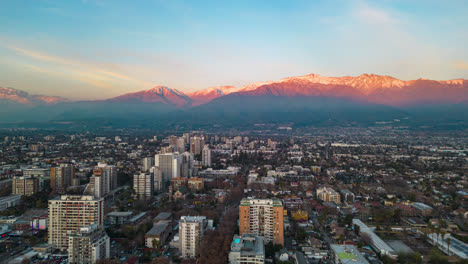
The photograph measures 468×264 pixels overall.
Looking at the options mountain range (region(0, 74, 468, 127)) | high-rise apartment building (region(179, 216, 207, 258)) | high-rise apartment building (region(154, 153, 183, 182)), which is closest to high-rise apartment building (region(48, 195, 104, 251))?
high-rise apartment building (region(179, 216, 207, 258))

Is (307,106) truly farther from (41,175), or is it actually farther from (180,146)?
(41,175)

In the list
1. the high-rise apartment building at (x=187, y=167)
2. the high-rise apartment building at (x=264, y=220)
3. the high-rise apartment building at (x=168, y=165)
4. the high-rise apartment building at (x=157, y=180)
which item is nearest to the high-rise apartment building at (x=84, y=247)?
the high-rise apartment building at (x=264, y=220)

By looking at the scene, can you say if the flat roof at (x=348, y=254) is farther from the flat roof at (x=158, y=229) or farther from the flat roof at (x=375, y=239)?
the flat roof at (x=158, y=229)

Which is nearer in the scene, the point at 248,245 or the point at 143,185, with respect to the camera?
the point at 248,245

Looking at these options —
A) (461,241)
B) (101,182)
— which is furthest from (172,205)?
(461,241)

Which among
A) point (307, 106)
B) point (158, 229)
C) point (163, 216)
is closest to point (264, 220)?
point (158, 229)

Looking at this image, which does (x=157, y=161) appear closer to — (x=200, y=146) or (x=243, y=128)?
(x=200, y=146)

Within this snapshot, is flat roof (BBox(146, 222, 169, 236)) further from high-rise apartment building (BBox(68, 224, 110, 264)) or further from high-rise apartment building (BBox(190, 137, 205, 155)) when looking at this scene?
high-rise apartment building (BBox(190, 137, 205, 155))
